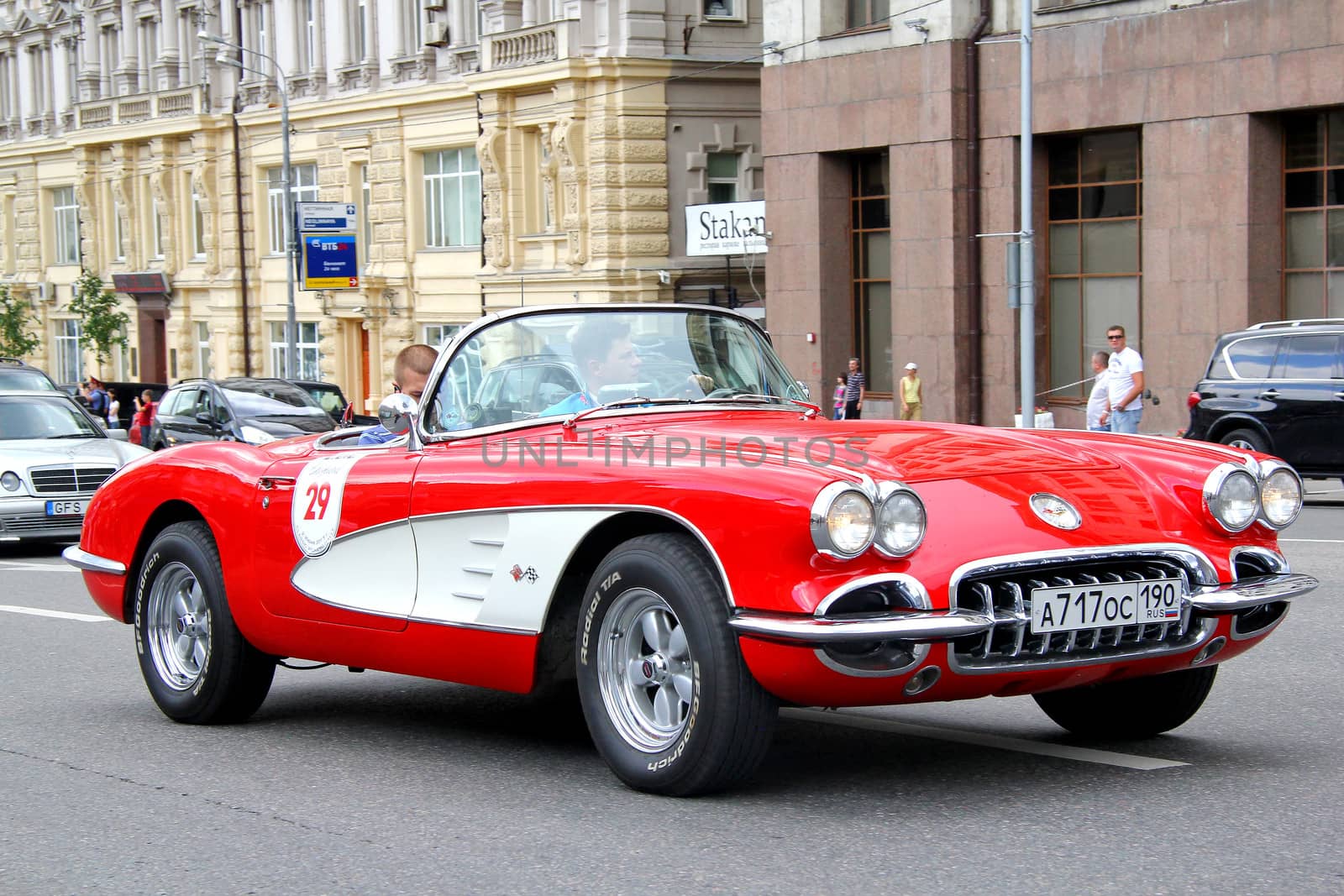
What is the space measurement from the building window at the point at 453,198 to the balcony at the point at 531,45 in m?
2.52

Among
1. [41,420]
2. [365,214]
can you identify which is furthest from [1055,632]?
[365,214]

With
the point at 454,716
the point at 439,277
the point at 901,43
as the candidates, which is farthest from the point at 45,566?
the point at 439,277

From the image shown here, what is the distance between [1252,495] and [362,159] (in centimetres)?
3867

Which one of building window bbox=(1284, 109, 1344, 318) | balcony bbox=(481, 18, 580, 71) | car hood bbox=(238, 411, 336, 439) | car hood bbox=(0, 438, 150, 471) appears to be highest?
balcony bbox=(481, 18, 580, 71)

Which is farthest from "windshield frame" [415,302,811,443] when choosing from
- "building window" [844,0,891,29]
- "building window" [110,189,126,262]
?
"building window" [110,189,126,262]

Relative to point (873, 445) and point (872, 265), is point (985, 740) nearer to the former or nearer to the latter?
point (873, 445)

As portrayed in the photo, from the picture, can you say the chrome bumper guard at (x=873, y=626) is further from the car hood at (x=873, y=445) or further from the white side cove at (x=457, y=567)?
the white side cove at (x=457, y=567)

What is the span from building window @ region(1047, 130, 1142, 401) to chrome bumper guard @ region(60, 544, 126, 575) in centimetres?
2194

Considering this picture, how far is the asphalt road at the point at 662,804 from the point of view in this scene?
461 centimetres

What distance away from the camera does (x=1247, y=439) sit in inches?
759

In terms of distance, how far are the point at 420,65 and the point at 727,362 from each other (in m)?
35.2

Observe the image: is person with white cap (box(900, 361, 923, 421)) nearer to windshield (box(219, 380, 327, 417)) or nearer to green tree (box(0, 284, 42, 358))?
windshield (box(219, 380, 327, 417))

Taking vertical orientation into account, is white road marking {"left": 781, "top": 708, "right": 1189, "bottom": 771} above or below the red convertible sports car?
below

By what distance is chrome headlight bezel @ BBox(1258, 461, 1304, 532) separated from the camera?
5727 mm
